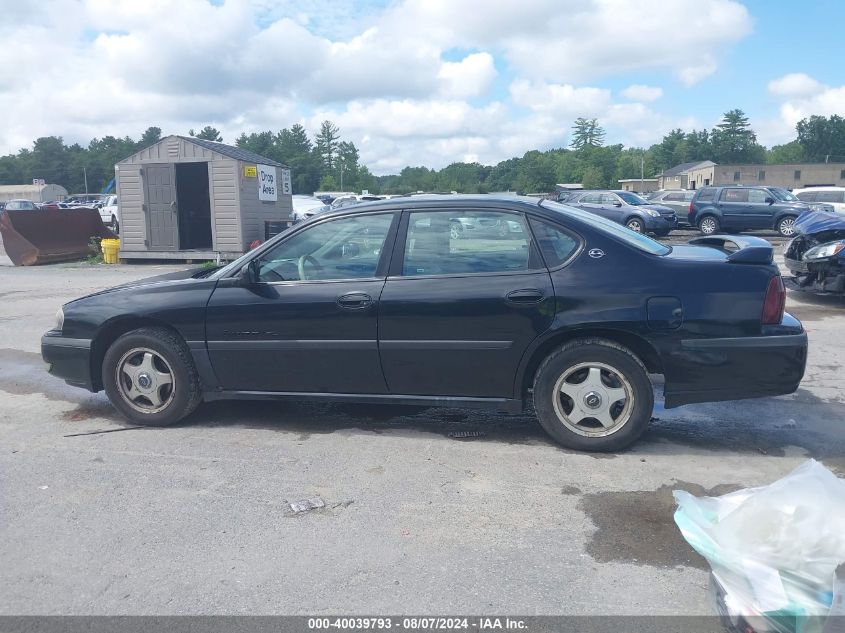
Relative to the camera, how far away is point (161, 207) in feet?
57.4

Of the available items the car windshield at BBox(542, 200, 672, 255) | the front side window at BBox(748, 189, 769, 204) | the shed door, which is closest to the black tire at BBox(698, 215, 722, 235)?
the front side window at BBox(748, 189, 769, 204)

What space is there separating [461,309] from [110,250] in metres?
16.1

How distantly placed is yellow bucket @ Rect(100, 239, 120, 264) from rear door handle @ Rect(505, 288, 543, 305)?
53.0 ft

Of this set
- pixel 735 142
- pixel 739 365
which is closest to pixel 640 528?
pixel 739 365

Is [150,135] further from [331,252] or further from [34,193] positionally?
[331,252]

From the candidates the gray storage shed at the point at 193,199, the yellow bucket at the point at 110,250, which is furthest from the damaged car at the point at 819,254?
the yellow bucket at the point at 110,250

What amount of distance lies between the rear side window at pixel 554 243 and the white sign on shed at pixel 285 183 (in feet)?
50.3

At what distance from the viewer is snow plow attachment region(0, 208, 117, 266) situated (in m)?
18.1

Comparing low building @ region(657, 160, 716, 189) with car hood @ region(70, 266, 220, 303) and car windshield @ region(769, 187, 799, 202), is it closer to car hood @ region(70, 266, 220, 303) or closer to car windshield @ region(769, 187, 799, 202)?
car windshield @ region(769, 187, 799, 202)

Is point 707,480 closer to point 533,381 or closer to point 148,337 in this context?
point 533,381

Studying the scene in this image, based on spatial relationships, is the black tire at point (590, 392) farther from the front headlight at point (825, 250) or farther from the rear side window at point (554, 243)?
the front headlight at point (825, 250)

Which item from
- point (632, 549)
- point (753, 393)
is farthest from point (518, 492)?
point (753, 393)

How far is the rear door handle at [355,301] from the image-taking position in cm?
463

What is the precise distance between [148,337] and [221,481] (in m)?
1.35
